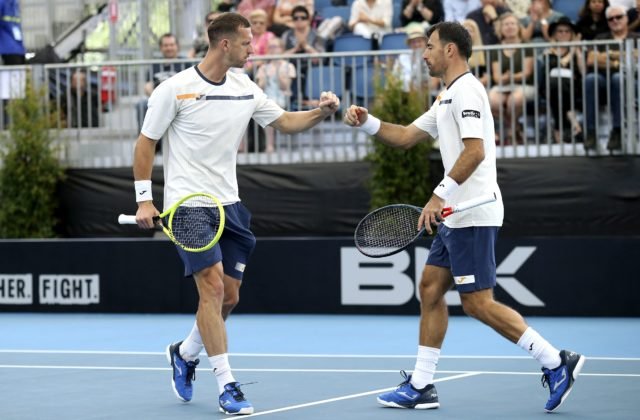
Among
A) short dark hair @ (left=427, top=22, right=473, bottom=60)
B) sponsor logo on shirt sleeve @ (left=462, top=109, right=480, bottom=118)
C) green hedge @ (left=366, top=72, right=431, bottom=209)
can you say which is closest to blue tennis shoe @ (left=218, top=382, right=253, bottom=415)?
sponsor logo on shirt sleeve @ (left=462, top=109, right=480, bottom=118)

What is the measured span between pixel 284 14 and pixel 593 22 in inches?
154

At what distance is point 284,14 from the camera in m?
15.9

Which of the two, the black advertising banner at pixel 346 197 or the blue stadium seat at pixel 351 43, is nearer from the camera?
the black advertising banner at pixel 346 197

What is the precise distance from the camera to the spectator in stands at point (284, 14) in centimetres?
1561

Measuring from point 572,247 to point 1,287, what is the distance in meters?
6.14

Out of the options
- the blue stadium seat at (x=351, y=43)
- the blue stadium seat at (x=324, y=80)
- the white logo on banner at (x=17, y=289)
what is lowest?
the white logo on banner at (x=17, y=289)

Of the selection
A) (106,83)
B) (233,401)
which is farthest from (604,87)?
(233,401)

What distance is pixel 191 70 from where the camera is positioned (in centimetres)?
725

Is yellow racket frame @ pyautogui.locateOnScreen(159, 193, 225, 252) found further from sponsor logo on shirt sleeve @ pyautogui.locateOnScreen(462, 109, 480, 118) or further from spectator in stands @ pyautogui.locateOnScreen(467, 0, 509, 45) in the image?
spectator in stands @ pyautogui.locateOnScreen(467, 0, 509, 45)

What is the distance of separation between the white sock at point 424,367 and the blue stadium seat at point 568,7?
8350 mm

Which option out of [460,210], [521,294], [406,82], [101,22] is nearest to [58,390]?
[460,210]

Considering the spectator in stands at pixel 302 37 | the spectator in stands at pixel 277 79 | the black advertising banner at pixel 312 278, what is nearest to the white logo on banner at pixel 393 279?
the black advertising banner at pixel 312 278

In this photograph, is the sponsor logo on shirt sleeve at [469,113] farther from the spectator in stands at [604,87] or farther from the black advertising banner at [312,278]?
the spectator in stands at [604,87]

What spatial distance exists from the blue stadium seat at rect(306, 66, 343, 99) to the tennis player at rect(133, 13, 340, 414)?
7019mm
